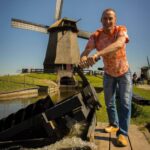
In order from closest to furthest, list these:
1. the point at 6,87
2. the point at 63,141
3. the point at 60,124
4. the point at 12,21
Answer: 1. the point at 63,141
2. the point at 60,124
3. the point at 6,87
4. the point at 12,21

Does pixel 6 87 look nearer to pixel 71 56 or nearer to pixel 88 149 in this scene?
pixel 71 56

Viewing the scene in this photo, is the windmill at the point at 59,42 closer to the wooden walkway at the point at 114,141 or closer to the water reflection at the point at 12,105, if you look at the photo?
the water reflection at the point at 12,105

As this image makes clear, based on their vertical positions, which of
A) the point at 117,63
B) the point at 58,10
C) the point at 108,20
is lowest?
the point at 117,63

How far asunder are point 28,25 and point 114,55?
38.0 metres

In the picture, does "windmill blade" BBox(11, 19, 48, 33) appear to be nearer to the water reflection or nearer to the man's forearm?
the water reflection

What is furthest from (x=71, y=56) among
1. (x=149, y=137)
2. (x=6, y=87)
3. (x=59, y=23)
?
(x=149, y=137)

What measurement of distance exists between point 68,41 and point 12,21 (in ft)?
27.8

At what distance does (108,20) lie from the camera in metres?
4.02

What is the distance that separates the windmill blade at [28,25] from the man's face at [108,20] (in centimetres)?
3665

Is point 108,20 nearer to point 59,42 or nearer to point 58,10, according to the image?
point 59,42

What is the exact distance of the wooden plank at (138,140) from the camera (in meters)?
3.86

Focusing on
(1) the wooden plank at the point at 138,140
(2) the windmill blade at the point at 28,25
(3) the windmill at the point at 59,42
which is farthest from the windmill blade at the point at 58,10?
(1) the wooden plank at the point at 138,140

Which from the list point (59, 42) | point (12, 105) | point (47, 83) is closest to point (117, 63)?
point (12, 105)

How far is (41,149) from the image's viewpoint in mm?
3789
